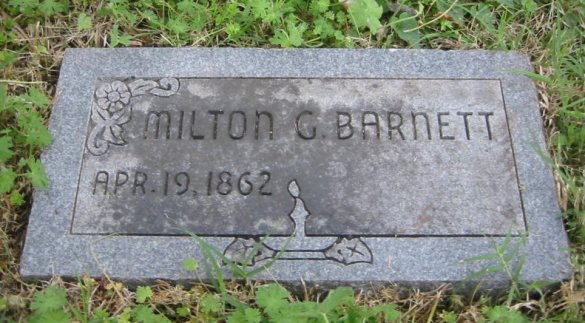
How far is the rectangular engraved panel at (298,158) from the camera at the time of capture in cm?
225

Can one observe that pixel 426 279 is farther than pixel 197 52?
No

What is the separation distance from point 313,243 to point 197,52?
3.14 feet

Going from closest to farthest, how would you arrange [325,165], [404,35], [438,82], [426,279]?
[426,279]
[325,165]
[438,82]
[404,35]

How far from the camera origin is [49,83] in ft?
8.79

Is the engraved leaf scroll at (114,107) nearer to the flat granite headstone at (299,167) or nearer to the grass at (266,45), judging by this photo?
the flat granite headstone at (299,167)

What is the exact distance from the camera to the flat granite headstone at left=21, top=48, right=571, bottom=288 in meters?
2.20

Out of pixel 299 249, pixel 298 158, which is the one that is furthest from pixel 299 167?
pixel 299 249

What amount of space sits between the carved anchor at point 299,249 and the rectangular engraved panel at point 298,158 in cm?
3

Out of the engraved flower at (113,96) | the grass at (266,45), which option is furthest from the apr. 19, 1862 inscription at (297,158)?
the grass at (266,45)

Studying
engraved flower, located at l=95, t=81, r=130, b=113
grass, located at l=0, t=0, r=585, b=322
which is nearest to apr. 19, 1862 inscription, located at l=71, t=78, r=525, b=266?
engraved flower, located at l=95, t=81, r=130, b=113

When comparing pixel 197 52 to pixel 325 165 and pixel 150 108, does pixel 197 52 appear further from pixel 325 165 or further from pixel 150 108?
pixel 325 165

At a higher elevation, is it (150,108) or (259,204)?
(150,108)

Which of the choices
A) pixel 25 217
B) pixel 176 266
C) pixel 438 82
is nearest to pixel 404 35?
pixel 438 82

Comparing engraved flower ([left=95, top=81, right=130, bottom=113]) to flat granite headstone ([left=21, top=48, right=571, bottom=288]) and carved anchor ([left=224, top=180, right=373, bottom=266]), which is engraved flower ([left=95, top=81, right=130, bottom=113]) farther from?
carved anchor ([left=224, top=180, right=373, bottom=266])
